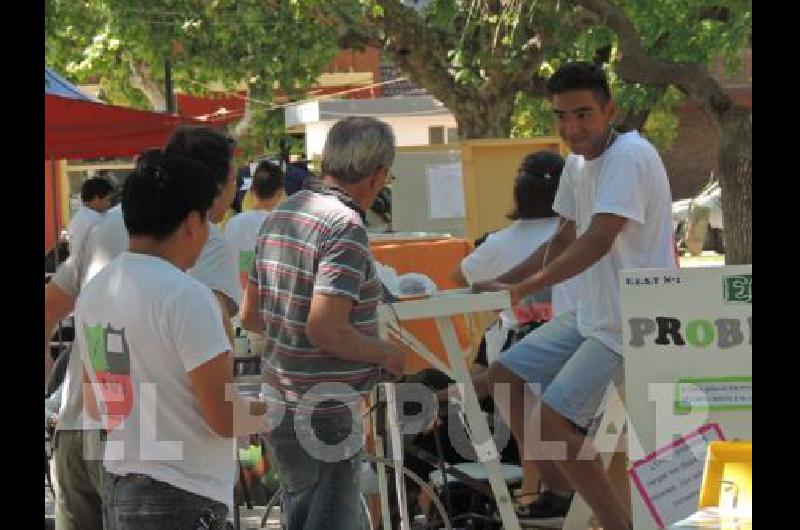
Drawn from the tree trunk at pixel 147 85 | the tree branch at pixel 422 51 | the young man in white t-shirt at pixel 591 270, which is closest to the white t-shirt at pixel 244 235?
the young man in white t-shirt at pixel 591 270

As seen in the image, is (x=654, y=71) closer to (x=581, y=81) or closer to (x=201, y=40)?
(x=581, y=81)

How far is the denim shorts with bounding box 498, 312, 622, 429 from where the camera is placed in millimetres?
5473

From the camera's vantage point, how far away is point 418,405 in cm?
644

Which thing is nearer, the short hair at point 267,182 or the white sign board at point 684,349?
the white sign board at point 684,349

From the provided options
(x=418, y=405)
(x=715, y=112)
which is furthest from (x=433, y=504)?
A: (x=715, y=112)

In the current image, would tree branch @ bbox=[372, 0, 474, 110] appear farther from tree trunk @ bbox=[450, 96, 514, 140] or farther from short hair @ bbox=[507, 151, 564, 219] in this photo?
short hair @ bbox=[507, 151, 564, 219]

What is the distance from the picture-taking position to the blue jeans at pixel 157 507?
3.72 m

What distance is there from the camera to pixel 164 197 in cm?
377

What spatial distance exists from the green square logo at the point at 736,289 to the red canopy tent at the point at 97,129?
7413 mm

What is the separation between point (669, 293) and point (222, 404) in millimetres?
1932

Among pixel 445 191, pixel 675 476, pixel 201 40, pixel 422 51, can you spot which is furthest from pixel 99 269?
pixel 201 40

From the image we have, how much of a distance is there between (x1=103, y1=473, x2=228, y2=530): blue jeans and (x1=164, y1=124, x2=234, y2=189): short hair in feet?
5.01

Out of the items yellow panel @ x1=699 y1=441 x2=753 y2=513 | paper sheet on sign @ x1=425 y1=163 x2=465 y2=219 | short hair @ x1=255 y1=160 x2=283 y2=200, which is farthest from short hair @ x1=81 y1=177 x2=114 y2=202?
yellow panel @ x1=699 y1=441 x2=753 y2=513

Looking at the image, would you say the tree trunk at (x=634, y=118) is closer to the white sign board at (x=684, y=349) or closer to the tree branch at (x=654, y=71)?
the tree branch at (x=654, y=71)
